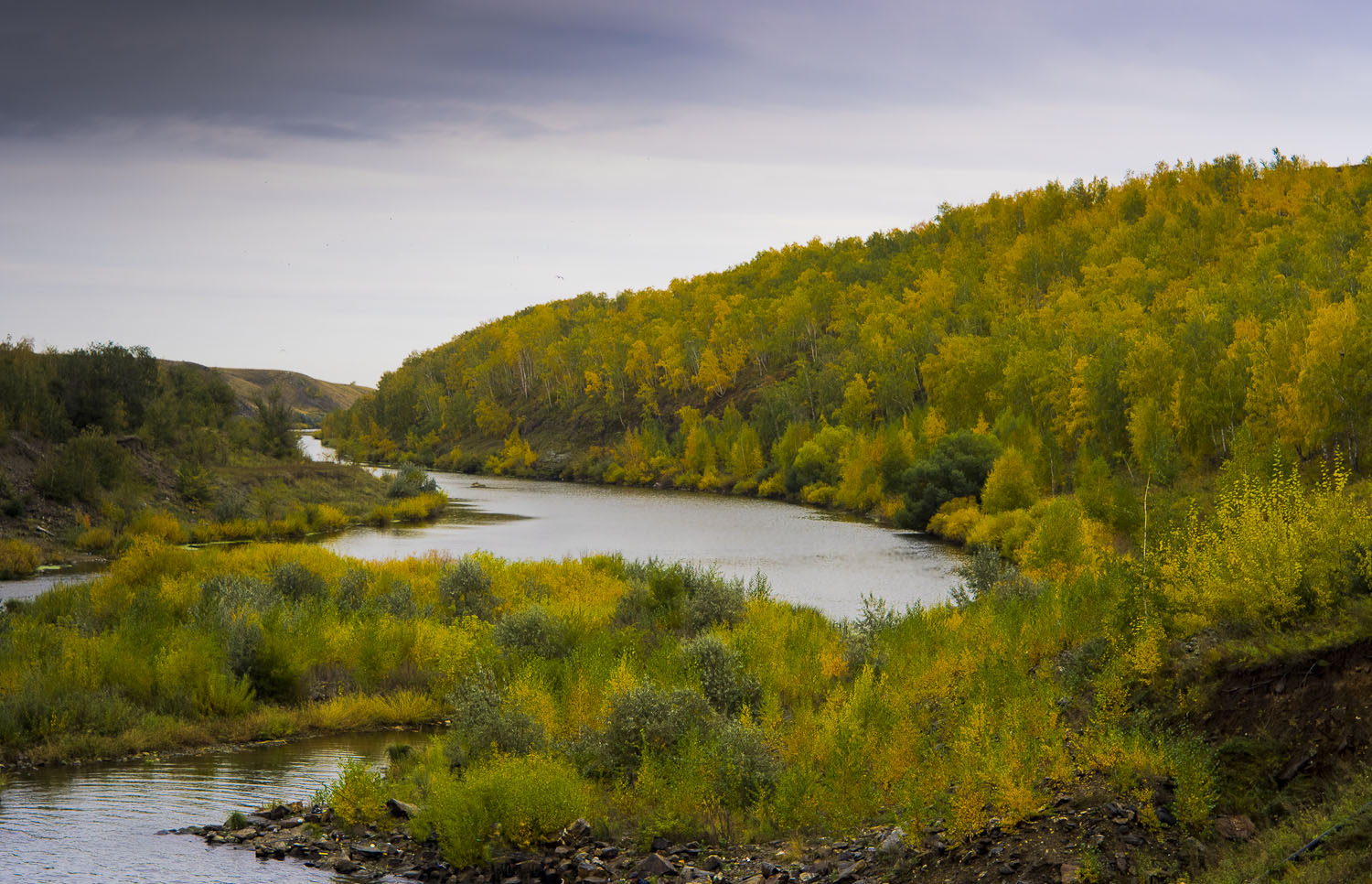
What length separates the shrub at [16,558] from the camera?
3522 centimetres

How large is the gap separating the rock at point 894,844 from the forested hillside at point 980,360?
1166 inches

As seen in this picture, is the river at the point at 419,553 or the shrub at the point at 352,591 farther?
the shrub at the point at 352,591

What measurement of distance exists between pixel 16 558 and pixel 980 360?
5907 centimetres

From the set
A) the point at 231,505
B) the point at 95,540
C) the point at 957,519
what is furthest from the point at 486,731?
the point at 231,505

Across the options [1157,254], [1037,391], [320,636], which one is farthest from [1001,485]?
[1157,254]

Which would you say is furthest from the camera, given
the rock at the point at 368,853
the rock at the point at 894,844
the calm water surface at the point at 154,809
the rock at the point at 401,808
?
the rock at the point at 401,808

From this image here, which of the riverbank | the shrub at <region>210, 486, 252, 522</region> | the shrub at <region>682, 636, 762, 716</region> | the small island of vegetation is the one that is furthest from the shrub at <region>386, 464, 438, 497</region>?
the riverbank

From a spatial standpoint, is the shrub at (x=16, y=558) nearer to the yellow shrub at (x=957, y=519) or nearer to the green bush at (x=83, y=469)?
the green bush at (x=83, y=469)

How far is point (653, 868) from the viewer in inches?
435

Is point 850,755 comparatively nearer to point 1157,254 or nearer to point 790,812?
point 790,812

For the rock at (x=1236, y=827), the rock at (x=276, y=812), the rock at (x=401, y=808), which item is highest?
the rock at (x=1236, y=827)

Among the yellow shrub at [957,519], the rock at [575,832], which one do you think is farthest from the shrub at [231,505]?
the rock at [575,832]

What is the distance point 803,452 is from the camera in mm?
75438

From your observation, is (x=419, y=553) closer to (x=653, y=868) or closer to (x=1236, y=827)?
(x=653, y=868)
